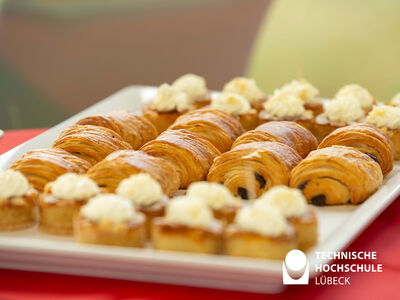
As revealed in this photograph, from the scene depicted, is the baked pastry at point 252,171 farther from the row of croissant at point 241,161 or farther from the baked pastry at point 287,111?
→ the baked pastry at point 287,111

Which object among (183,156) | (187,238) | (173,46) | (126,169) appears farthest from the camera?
(173,46)

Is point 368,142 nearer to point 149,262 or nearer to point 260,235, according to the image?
point 260,235

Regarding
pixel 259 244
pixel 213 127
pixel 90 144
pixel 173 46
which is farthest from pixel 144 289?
pixel 173 46

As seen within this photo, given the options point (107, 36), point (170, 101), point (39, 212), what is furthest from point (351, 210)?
point (107, 36)

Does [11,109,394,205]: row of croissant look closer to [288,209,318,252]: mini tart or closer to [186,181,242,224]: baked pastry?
[186,181,242,224]: baked pastry

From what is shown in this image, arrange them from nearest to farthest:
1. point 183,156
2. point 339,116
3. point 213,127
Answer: point 183,156
point 213,127
point 339,116

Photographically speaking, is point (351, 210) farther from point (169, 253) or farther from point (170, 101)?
point (170, 101)

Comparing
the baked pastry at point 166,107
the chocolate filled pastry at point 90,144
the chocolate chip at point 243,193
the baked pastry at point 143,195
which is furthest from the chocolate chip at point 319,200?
the baked pastry at point 166,107
